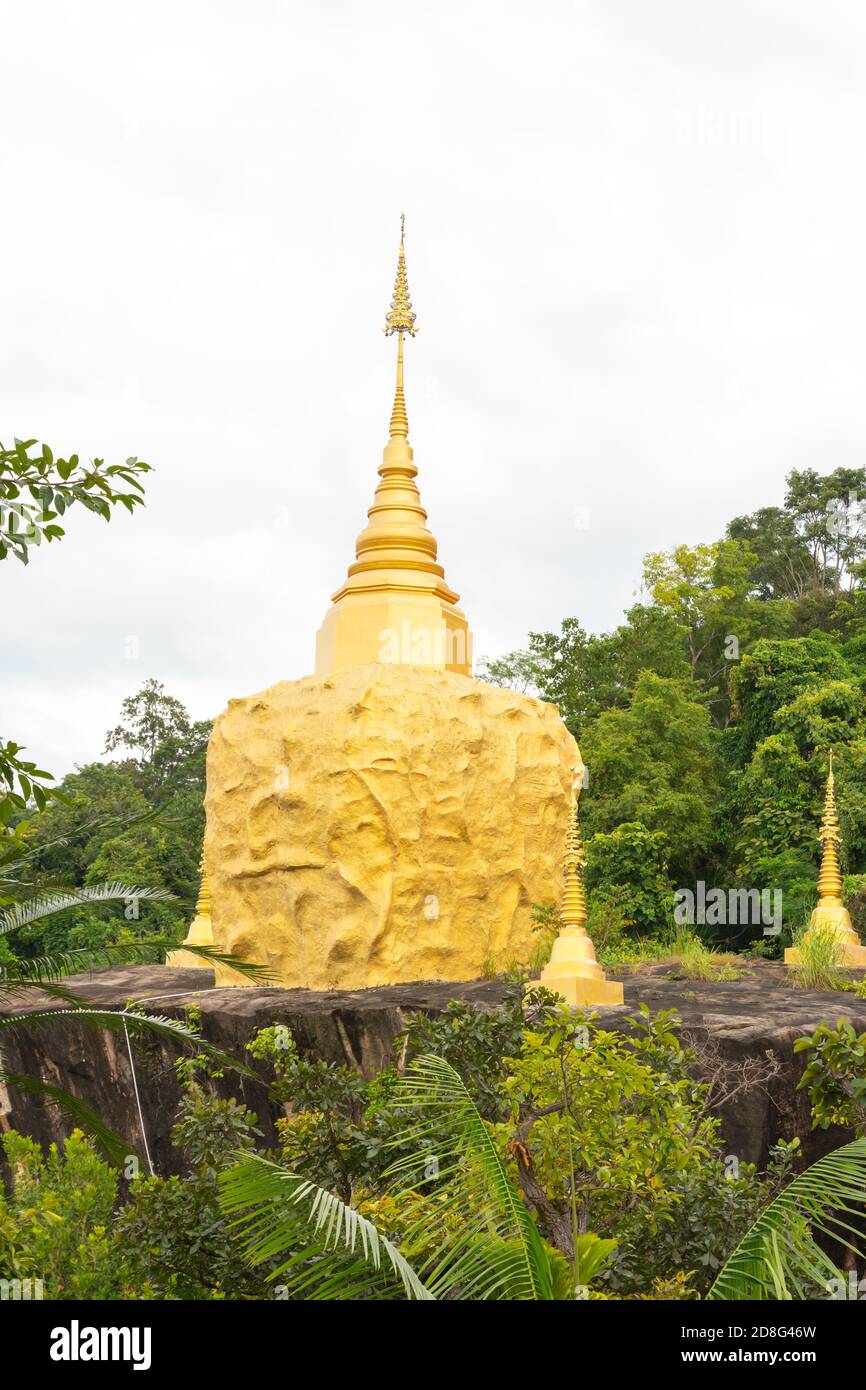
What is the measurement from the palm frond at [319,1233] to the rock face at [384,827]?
9.85 metres

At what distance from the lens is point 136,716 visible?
1528 inches

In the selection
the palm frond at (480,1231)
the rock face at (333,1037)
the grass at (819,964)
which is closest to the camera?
the palm frond at (480,1231)

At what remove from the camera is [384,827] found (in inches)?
626

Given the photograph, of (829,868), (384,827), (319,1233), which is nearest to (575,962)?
(384,827)

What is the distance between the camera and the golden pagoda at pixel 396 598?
59.0 ft

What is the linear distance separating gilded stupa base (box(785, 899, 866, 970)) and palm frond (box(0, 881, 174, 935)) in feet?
28.2

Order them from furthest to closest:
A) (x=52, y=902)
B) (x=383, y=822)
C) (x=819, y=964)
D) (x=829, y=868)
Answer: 1. (x=829, y=868)
2. (x=383, y=822)
3. (x=819, y=964)
4. (x=52, y=902)

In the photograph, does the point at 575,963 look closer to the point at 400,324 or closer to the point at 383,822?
the point at 383,822

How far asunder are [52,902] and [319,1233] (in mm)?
5509

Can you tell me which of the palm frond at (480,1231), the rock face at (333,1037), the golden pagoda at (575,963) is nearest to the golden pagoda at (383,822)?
the rock face at (333,1037)

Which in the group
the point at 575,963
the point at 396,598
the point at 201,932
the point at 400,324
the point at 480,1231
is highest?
the point at 400,324

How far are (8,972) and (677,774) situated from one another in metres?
17.5

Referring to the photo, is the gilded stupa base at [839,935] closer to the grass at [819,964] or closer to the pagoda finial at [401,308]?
the grass at [819,964]

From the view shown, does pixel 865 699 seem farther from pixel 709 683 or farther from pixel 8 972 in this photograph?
pixel 8 972
